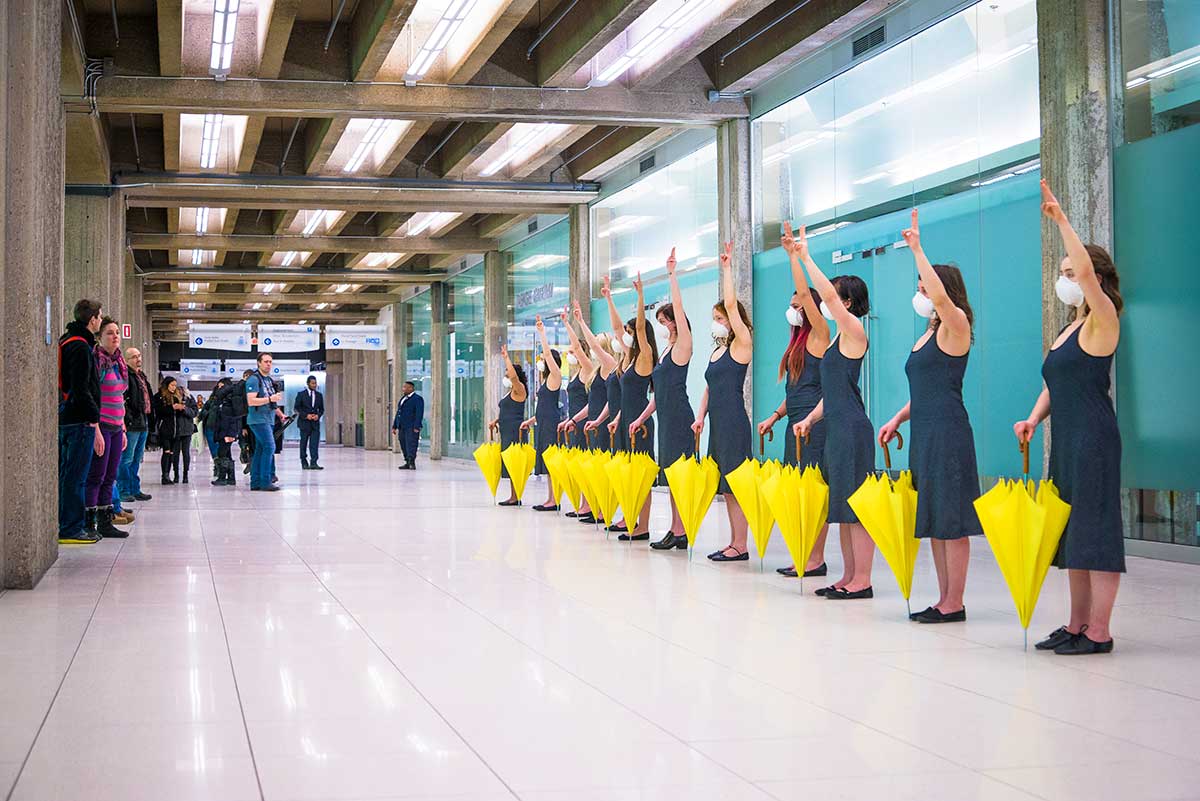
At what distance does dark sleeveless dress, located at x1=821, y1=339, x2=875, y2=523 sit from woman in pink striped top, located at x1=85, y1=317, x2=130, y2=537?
19.2 feet

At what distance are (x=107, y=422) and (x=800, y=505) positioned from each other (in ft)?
19.5

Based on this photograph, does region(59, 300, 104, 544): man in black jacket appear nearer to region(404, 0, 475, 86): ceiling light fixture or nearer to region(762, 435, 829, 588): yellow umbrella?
region(404, 0, 475, 86): ceiling light fixture

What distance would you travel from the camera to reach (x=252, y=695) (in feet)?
13.6

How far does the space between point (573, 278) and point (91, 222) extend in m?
7.68

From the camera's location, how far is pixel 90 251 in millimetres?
17656

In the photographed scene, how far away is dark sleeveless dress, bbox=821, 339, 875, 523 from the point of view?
6.63 metres

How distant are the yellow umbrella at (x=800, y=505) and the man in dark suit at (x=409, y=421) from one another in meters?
19.2

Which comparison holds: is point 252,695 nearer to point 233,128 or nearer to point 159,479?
point 233,128

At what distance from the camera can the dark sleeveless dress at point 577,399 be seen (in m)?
13.1

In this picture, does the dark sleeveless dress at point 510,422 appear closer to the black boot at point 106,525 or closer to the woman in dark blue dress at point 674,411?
the black boot at point 106,525

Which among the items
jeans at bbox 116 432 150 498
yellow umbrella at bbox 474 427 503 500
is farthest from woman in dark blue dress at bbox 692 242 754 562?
jeans at bbox 116 432 150 498

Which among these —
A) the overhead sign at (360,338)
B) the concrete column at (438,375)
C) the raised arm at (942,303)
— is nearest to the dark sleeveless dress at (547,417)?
the raised arm at (942,303)

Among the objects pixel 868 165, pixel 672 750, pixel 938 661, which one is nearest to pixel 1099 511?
pixel 938 661

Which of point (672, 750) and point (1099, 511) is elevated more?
point (1099, 511)
